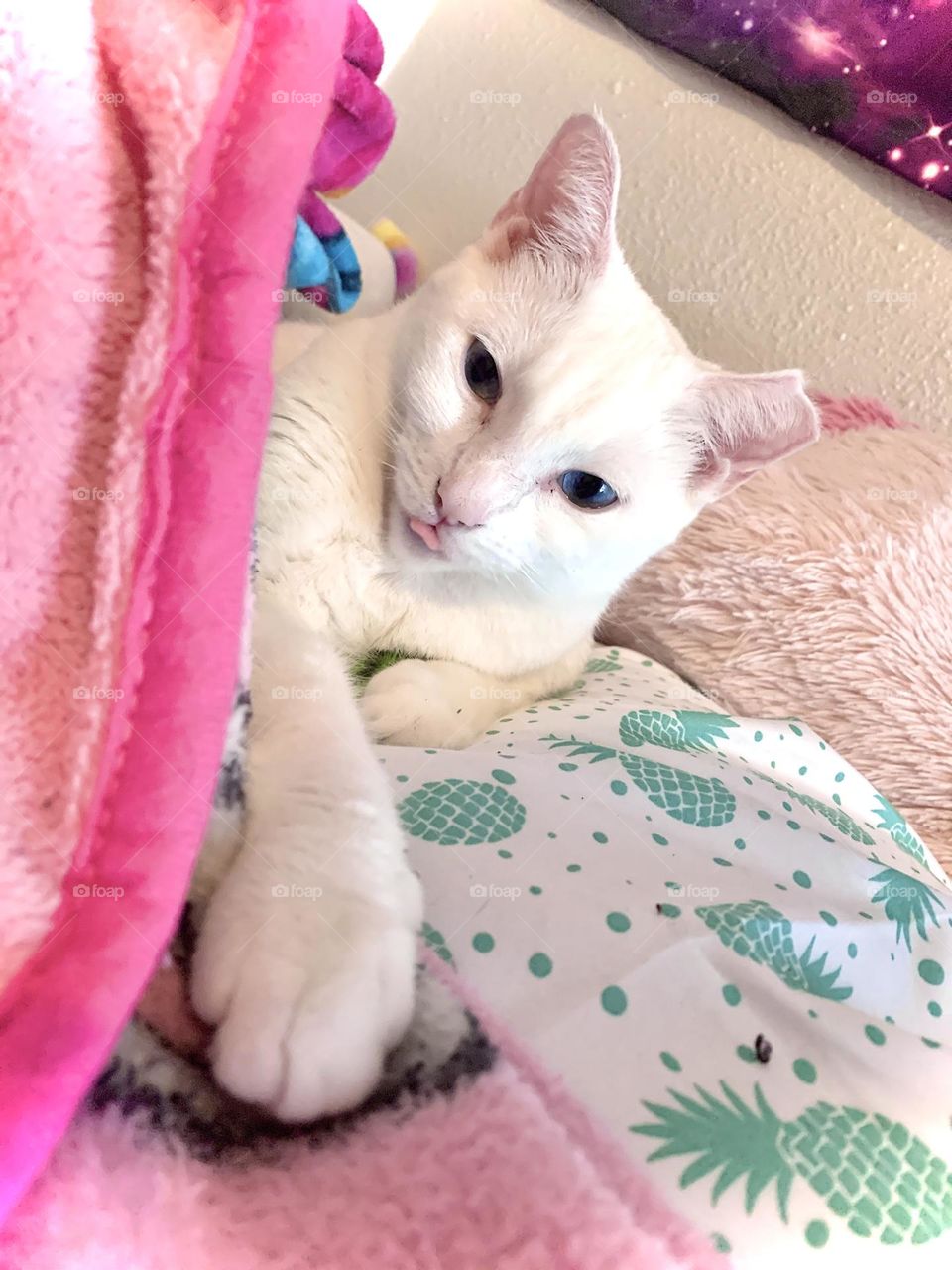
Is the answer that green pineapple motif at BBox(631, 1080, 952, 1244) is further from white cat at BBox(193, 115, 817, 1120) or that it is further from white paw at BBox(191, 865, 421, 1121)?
white cat at BBox(193, 115, 817, 1120)

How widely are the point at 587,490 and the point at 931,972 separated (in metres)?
0.51

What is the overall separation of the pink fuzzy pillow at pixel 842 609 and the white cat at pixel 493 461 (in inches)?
8.6

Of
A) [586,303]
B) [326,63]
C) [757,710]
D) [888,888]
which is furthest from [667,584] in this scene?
[326,63]

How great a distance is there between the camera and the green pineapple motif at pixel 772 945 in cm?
51

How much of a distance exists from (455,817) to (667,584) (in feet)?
2.30

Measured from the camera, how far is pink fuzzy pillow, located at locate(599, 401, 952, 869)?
42.2 inches

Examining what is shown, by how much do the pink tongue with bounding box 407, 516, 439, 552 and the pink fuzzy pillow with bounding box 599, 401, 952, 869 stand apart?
0.49 m

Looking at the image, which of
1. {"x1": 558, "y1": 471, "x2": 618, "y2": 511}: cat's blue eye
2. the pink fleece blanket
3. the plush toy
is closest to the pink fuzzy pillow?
{"x1": 558, "y1": 471, "x2": 618, "y2": 511}: cat's blue eye

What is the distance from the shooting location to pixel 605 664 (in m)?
1.09

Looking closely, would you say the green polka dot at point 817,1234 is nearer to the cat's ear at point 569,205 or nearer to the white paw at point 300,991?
the white paw at point 300,991

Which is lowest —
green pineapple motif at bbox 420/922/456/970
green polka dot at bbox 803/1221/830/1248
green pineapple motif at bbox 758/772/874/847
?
green pineapple motif at bbox 758/772/874/847

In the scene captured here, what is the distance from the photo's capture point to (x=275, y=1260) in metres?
0.31

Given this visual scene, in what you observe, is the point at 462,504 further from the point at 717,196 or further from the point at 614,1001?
the point at 717,196

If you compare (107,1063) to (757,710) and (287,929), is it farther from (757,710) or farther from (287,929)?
(757,710)
